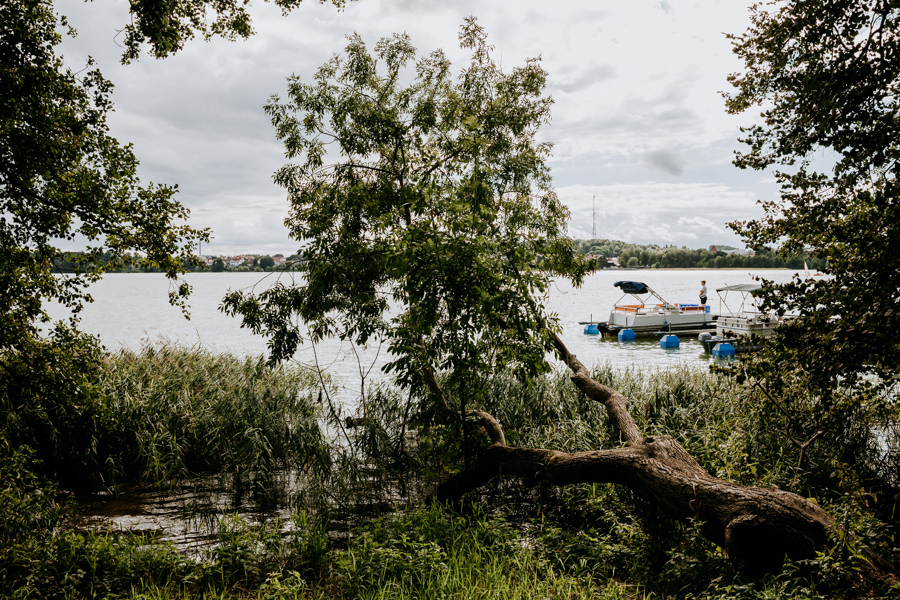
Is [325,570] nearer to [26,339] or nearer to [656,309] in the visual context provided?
[26,339]

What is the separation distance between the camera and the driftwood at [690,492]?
426 centimetres

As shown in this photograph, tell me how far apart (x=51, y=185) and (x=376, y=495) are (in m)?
5.22

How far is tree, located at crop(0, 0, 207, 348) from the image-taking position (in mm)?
4832

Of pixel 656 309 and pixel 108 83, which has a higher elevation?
pixel 108 83

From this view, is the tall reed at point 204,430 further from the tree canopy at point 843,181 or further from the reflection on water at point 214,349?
the tree canopy at point 843,181

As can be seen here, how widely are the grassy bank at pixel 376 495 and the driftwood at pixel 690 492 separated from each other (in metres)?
0.18

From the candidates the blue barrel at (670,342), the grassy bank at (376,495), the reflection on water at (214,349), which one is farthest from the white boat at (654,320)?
the grassy bank at (376,495)

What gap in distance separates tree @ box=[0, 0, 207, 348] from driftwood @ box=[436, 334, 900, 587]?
13.5 feet

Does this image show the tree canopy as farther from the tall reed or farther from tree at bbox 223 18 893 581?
the tall reed

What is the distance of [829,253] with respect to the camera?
4.32 m

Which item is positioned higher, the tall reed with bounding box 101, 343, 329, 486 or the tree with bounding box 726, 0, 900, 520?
the tree with bounding box 726, 0, 900, 520

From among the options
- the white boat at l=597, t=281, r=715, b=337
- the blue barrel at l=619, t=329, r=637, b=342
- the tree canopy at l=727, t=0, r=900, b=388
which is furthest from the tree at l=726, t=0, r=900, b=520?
the white boat at l=597, t=281, r=715, b=337

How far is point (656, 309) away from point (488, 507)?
26.5 meters

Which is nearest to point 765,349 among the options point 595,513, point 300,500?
point 595,513
